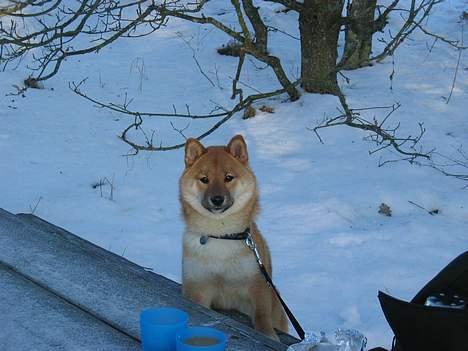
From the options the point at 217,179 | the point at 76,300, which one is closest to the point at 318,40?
the point at 217,179

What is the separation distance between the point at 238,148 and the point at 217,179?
0.54 ft

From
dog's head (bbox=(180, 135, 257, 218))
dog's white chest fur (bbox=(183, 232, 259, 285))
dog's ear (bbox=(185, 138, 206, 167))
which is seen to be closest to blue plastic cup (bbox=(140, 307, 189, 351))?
dog's white chest fur (bbox=(183, 232, 259, 285))

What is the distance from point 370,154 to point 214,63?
243cm

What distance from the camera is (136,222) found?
4.77 metres

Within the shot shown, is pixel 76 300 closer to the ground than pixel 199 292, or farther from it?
farther from it

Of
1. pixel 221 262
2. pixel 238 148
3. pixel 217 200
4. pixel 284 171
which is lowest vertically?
pixel 284 171

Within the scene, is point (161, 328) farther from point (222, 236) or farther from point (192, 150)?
point (192, 150)

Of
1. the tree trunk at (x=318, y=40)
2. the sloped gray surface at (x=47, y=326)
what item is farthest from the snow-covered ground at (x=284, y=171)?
the sloped gray surface at (x=47, y=326)

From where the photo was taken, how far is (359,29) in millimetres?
5602

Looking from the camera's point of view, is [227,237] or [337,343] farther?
[227,237]

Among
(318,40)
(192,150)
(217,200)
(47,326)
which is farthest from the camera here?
(318,40)

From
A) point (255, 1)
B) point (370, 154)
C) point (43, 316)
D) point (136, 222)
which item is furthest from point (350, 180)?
point (255, 1)

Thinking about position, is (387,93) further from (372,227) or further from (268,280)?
(268,280)

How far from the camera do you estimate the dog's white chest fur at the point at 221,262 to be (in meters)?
2.71
